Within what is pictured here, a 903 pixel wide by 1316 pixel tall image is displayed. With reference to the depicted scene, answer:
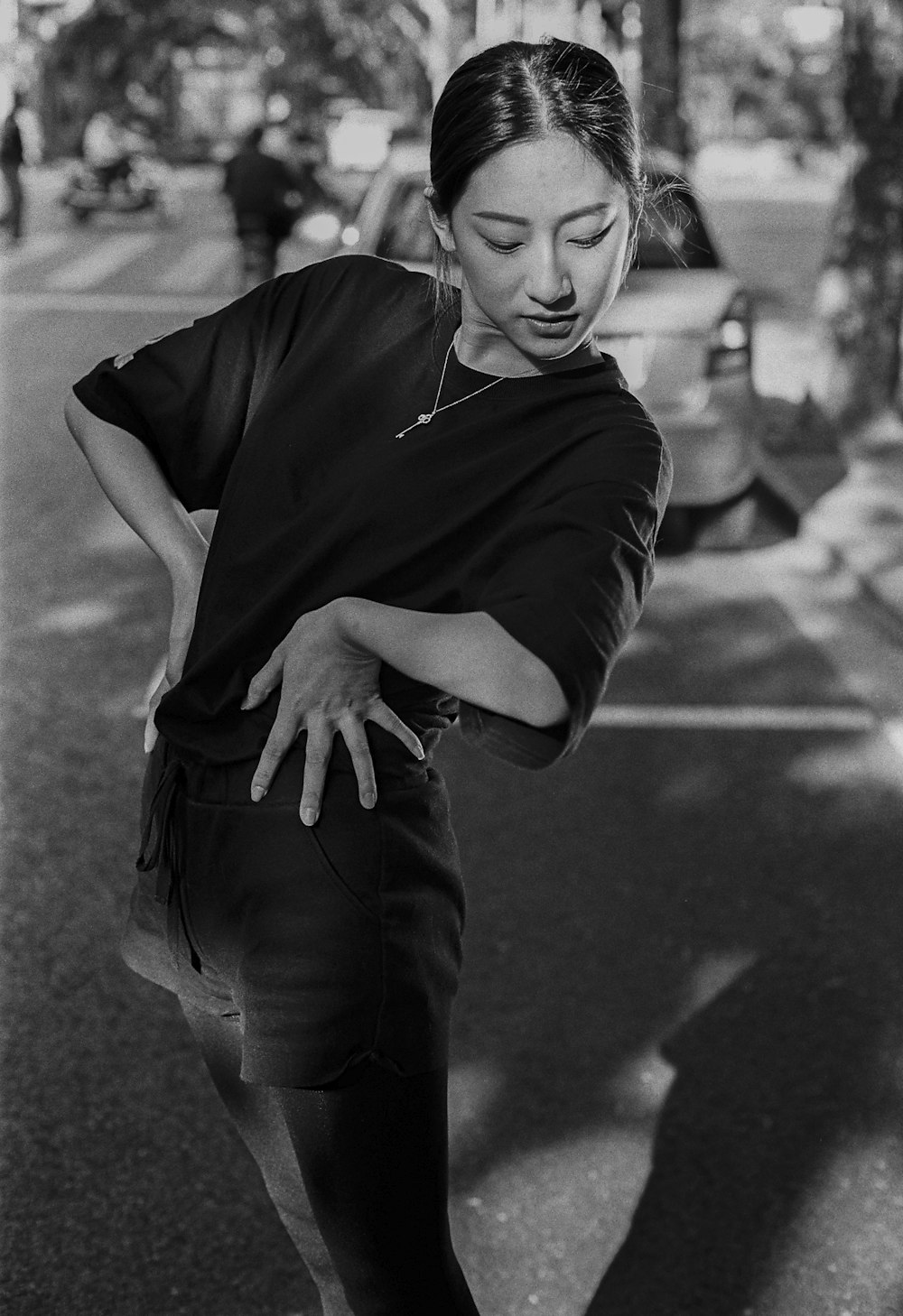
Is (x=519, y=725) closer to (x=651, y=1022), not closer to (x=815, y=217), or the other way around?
(x=651, y=1022)

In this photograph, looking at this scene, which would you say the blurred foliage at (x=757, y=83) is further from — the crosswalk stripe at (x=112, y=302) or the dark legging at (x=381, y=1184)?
the dark legging at (x=381, y=1184)

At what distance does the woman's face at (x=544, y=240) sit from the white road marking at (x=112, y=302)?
15.1 metres

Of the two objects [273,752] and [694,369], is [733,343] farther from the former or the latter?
[273,752]

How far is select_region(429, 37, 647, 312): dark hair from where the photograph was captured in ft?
5.39

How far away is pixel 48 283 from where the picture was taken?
19.2 metres

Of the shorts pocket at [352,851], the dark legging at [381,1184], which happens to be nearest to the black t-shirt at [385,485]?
the shorts pocket at [352,851]

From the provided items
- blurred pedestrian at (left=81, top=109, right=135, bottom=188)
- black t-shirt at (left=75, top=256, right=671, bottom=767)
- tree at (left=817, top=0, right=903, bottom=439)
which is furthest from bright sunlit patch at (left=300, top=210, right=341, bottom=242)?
blurred pedestrian at (left=81, top=109, right=135, bottom=188)

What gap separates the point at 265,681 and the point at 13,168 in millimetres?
23262

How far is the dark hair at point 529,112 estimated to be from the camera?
164 centimetres

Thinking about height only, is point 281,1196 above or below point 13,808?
above

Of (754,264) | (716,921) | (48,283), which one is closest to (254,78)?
(754,264)

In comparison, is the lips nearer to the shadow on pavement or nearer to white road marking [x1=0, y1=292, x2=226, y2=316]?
the shadow on pavement

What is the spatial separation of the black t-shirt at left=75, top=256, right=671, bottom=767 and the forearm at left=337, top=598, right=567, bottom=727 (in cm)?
1

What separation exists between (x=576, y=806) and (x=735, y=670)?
61.6 inches
